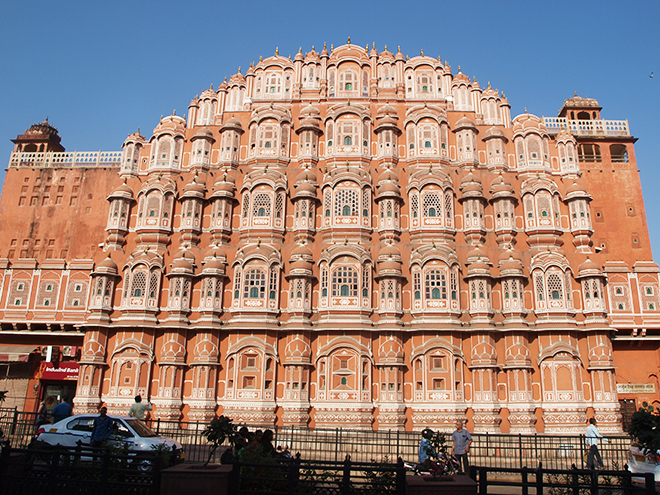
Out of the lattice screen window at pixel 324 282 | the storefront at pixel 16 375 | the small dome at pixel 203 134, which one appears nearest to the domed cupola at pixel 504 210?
the lattice screen window at pixel 324 282

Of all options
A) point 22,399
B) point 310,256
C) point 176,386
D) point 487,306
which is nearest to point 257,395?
point 176,386

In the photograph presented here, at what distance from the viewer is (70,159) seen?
1736 inches

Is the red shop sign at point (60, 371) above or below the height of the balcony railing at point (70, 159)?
below

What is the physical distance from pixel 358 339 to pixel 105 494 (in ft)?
61.5

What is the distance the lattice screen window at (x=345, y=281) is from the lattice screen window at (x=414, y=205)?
16.3 feet

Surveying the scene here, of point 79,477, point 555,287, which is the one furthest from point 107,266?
point 555,287

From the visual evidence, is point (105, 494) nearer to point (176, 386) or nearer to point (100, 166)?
point (176, 386)

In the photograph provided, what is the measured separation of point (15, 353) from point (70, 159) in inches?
723

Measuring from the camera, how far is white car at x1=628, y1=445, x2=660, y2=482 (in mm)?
13946

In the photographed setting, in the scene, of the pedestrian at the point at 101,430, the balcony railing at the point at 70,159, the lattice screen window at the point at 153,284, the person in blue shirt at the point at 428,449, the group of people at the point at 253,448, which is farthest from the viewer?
the balcony railing at the point at 70,159

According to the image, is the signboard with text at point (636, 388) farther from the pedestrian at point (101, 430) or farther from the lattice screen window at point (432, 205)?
the pedestrian at point (101, 430)

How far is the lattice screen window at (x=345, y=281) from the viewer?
93.8ft

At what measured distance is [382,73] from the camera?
3547cm

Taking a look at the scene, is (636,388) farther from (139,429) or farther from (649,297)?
(139,429)
